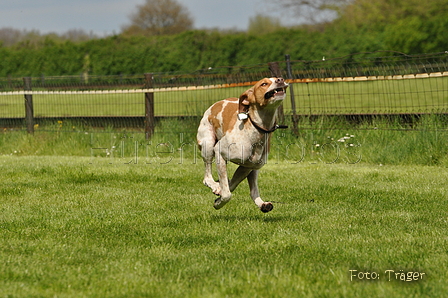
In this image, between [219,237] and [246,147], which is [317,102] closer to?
[246,147]

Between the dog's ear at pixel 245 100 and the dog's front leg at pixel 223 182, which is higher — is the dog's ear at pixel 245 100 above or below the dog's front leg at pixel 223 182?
above

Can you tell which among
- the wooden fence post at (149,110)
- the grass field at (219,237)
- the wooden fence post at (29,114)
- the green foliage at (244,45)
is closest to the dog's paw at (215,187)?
the grass field at (219,237)

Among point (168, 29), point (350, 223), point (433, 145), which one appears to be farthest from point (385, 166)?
point (168, 29)

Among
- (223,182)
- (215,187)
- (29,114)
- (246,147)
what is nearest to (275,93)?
(246,147)

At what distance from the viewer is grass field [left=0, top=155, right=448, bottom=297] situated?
3910mm

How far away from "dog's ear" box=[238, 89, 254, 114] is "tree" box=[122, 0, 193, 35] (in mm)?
52529

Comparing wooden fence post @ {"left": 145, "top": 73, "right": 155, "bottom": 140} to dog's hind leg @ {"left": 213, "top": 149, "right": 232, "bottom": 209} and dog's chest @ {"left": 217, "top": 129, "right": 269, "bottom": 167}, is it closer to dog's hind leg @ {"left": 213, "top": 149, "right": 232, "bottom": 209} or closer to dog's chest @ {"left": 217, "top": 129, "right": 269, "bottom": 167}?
dog's hind leg @ {"left": 213, "top": 149, "right": 232, "bottom": 209}

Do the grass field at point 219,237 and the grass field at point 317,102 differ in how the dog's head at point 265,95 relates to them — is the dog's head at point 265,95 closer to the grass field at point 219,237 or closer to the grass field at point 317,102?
the grass field at point 219,237

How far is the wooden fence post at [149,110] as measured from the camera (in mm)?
13484

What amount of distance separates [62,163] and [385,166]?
233 inches

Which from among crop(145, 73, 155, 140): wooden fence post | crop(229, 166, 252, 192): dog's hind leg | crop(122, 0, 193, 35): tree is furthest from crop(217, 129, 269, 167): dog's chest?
crop(122, 0, 193, 35): tree

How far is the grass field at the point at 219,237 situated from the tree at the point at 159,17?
1965 inches

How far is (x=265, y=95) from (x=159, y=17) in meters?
55.0

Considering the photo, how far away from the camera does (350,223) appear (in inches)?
234
